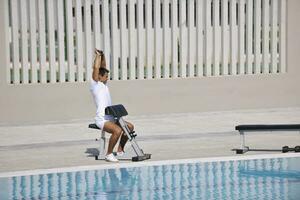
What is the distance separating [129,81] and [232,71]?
240cm

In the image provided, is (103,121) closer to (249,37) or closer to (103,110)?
(103,110)

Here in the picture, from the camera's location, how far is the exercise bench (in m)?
10.7

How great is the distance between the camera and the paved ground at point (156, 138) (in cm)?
1141

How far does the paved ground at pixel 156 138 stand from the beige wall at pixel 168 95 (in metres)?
0.19

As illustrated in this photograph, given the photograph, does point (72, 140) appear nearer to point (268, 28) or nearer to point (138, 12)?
point (138, 12)

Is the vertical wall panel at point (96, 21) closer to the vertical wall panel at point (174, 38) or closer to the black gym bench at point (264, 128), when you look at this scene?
the vertical wall panel at point (174, 38)

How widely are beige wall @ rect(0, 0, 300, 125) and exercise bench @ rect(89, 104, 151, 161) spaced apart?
4.08m

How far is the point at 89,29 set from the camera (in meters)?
15.2

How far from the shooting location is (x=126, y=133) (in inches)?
426

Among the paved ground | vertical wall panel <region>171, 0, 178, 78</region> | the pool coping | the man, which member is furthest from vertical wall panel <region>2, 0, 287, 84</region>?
the pool coping

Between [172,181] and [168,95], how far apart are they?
6.32m

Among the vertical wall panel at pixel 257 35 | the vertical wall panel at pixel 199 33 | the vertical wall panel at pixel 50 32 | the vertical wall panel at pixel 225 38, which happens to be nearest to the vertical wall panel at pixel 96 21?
the vertical wall panel at pixel 50 32

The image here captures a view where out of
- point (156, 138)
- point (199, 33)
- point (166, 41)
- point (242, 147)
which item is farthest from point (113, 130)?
point (199, 33)

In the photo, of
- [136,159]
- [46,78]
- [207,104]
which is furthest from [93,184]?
[207,104]
